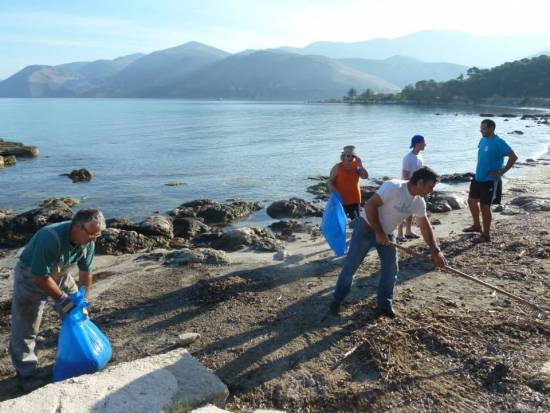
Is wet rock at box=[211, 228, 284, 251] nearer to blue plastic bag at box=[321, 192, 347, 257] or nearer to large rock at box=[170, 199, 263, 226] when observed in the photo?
blue plastic bag at box=[321, 192, 347, 257]

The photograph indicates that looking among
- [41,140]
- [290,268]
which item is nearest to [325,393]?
[290,268]

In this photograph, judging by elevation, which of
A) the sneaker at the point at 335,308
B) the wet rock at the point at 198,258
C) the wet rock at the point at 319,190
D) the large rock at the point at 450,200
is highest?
the sneaker at the point at 335,308

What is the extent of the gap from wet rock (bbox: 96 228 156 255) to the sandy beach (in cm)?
183

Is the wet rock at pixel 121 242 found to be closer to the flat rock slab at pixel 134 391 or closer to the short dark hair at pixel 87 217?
the flat rock slab at pixel 134 391

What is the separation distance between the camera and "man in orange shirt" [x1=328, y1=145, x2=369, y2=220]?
26.9 feet

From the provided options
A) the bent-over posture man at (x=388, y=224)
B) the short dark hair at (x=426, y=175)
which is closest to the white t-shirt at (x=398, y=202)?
the bent-over posture man at (x=388, y=224)

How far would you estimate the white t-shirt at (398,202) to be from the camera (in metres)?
5.46

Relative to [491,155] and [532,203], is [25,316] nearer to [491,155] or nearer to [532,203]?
[491,155]

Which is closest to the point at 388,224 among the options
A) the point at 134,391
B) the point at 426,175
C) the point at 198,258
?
the point at 426,175

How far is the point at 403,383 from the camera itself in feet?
16.0

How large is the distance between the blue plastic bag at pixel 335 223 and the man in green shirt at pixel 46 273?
172 inches

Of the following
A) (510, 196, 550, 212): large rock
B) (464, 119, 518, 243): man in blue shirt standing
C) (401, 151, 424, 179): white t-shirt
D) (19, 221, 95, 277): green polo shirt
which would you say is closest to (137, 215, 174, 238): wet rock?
(401, 151, 424, 179): white t-shirt

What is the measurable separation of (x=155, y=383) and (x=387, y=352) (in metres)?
2.61

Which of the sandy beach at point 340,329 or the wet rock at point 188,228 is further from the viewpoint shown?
the wet rock at point 188,228
